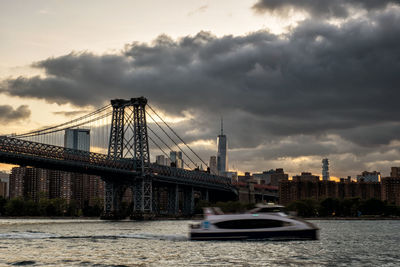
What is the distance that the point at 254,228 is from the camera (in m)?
49.0

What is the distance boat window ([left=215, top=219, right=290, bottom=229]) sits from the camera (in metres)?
49.1

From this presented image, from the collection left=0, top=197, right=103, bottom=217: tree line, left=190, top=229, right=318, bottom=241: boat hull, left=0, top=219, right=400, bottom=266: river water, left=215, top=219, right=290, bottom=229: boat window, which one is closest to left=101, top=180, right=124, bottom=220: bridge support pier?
left=0, top=197, right=103, bottom=217: tree line

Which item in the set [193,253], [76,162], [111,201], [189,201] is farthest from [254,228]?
[189,201]

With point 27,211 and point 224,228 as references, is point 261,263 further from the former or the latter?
point 27,211

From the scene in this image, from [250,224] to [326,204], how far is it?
119m

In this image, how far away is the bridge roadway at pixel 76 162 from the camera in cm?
9538

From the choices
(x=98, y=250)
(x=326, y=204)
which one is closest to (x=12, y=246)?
(x=98, y=250)

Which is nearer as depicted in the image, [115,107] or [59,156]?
[59,156]

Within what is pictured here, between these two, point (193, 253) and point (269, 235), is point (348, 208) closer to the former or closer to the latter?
point (269, 235)

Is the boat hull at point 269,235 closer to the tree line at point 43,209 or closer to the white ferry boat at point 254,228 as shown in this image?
the white ferry boat at point 254,228

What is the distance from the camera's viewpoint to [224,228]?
48812 millimetres

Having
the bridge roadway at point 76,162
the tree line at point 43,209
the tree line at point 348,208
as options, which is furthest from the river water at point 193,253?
the tree line at point 43,209

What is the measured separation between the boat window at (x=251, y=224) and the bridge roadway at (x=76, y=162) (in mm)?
54512

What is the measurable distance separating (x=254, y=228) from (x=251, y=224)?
53 cm
